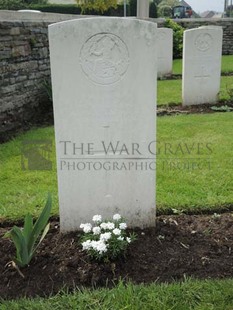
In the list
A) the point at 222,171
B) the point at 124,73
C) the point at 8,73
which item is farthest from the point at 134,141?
the point at 8,73

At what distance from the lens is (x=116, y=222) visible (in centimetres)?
258

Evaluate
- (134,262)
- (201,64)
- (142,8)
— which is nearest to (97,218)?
(134,262)

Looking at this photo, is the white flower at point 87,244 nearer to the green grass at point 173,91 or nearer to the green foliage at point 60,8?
the green grass at point 173,91

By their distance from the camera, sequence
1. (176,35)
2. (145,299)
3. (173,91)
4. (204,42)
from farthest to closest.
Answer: (176,35) < (173,91) < (204,42) < (145,299)

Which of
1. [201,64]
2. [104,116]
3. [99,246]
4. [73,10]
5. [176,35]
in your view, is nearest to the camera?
[99,246]

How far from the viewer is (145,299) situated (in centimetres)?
205

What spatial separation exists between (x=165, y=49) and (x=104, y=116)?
29.8ft

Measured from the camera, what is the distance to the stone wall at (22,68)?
568cm

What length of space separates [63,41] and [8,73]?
12.3 feet

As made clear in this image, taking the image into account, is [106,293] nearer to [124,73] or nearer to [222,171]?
[124,73]

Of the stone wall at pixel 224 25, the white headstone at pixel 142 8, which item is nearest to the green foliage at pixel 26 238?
the white headstone at pixel 142 8

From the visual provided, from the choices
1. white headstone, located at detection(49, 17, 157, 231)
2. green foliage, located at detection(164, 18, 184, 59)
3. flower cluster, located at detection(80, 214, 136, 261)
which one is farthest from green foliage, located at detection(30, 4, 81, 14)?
flower cluster, located at detection(80, 214, 136, 261)

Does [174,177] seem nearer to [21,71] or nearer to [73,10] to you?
[21,71]

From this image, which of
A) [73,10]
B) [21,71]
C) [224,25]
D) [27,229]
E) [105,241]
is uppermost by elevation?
[73,10]
